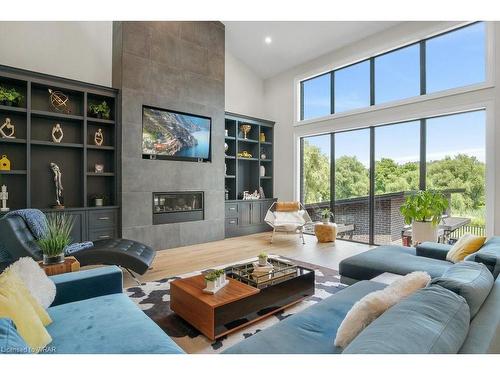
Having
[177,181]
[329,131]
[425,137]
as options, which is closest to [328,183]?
[329,131]

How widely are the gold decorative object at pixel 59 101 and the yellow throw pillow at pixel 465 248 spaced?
522cm

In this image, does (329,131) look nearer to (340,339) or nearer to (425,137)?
(425,137)

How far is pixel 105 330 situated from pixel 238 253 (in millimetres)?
3271

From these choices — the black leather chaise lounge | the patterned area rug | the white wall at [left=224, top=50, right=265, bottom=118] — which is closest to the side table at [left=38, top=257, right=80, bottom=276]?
the black leather chaise lounge

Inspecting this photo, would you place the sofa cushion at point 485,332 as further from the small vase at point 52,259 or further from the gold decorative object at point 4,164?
the gold decorative object at point 4,164

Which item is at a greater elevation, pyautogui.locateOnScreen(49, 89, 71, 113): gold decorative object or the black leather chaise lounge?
pyautogui.locateOnScreen(49, 89, 71, 113): gold decorative object

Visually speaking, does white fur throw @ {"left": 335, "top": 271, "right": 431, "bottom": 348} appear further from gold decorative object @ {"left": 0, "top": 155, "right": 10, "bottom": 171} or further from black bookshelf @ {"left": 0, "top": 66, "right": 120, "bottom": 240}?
gold decorative object @ {"left": 0, "top": 155, "right": 10, "bottom": 171}

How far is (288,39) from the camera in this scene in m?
5.67

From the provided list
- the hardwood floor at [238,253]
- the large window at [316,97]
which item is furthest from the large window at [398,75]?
the hardwood floor at [238,253]

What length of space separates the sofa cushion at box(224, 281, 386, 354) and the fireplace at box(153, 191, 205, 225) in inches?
148

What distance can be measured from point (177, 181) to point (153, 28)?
2.60m

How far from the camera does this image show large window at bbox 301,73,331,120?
5949 millimetres

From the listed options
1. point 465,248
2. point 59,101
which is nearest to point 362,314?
point 465,248

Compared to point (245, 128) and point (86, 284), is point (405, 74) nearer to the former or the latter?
point (245, 128)
